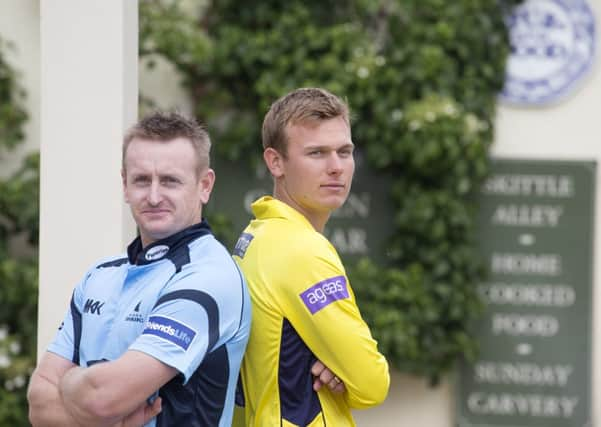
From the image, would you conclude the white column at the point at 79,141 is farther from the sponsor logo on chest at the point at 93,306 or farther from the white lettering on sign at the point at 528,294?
the white lettering on sign at the point at 528,294

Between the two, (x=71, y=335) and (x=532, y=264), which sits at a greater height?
(x=71, y=335)

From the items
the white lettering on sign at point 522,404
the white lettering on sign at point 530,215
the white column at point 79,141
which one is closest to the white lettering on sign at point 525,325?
the white lettering on sign at point 522,404

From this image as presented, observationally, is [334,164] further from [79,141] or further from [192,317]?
[79,141]

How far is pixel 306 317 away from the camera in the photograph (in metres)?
2.04

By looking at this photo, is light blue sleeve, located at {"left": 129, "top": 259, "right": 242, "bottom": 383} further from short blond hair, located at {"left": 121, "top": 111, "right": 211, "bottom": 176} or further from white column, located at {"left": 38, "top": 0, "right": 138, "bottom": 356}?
white column, located at {"left": 38, "top": 0, "right": 138, "bottom": 356}

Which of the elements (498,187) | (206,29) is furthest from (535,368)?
(206,29)

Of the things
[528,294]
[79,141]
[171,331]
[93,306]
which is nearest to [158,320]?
[171,331]

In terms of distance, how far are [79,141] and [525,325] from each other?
118 inches

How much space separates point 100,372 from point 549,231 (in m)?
3.67

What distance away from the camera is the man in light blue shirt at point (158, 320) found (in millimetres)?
1792

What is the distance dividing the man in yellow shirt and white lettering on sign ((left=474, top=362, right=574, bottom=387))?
3.02 m

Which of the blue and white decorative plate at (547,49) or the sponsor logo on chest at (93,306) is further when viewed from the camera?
the blue and white decorative plate at (547,49)

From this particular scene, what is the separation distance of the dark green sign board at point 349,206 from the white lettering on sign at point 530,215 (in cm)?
58

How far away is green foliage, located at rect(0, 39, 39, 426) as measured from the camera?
179 inches
